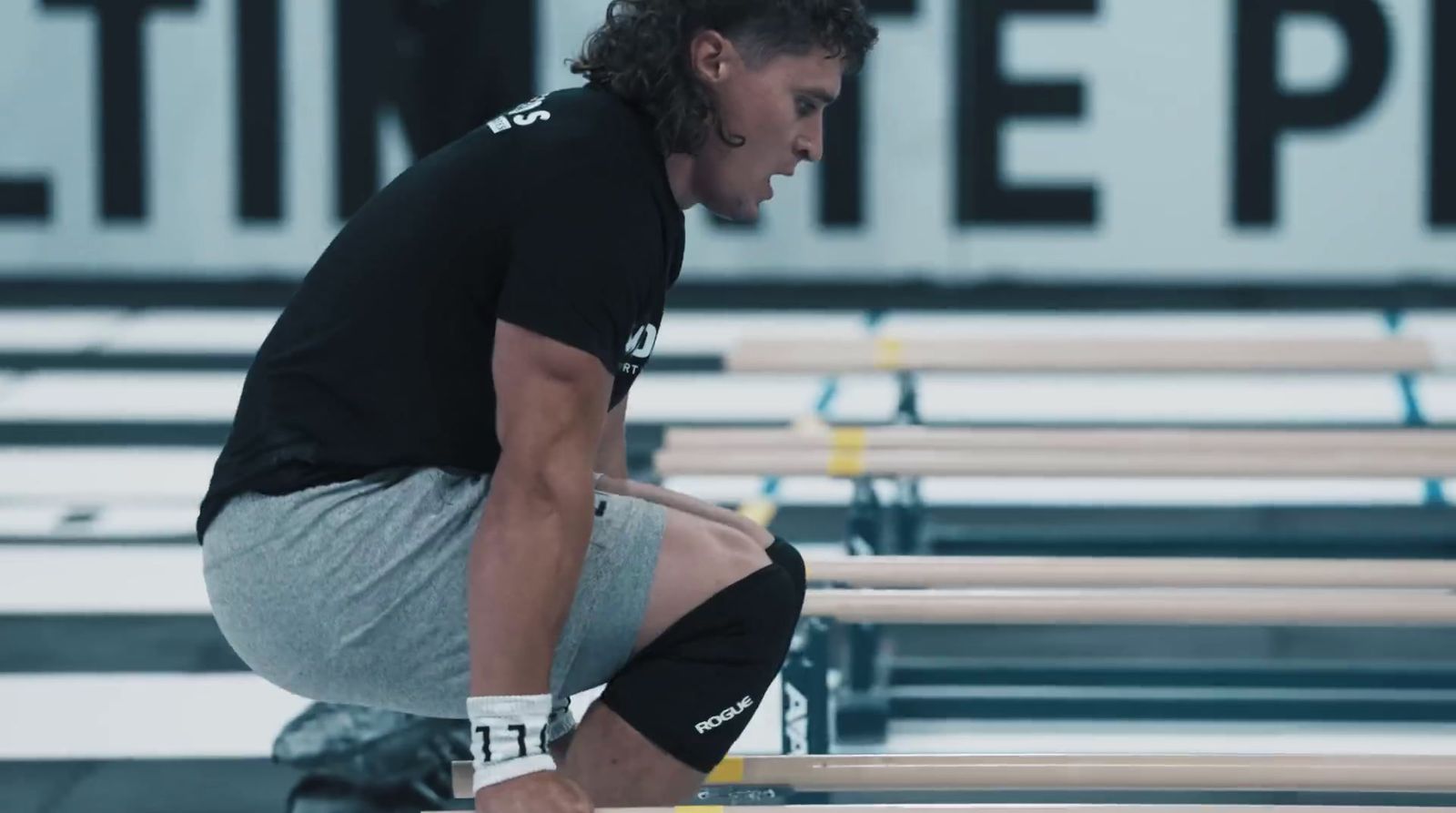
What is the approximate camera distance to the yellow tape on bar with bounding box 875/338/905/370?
4.39 metres

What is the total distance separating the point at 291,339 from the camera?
2311 millimetres

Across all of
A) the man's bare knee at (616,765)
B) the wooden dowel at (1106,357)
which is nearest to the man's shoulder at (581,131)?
the man's bare knee at (616,765)

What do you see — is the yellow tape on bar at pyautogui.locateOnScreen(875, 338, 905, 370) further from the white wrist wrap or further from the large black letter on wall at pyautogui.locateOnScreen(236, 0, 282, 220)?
the large black letter on wall at pyautogui.locateOnScreen(236, 0, 282, 220)

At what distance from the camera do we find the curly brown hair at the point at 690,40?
7.38ft

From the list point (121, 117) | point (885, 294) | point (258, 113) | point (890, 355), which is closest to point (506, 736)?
point (890, 355)

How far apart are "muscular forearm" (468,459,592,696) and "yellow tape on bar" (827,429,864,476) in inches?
61.0

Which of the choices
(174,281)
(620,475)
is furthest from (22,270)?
(620,475)

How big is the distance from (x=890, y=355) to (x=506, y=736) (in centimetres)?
240

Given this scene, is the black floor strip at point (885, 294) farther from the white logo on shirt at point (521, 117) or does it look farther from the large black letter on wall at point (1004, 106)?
the white logo on shirt at point (521, 117)

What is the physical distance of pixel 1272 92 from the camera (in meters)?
9.09

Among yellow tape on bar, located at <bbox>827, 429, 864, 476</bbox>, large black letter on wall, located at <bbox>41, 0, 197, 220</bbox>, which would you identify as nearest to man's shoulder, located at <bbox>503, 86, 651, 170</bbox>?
yellow tape on bar, located at <bbox>827, 429, 864, 476</bbox>

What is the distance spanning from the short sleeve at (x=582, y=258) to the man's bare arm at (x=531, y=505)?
0.08 feet

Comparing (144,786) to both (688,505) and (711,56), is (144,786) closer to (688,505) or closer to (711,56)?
(688,505)

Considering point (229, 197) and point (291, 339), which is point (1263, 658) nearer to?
point (291, 339)
